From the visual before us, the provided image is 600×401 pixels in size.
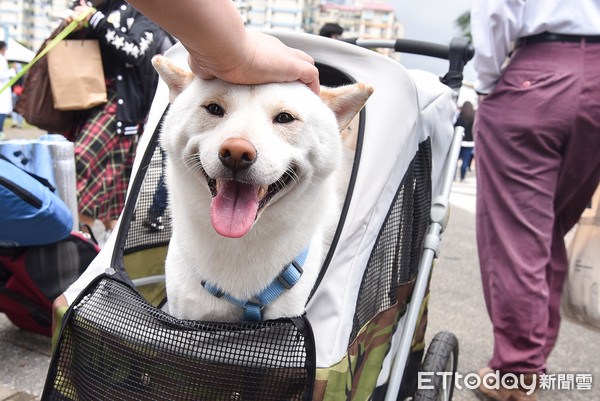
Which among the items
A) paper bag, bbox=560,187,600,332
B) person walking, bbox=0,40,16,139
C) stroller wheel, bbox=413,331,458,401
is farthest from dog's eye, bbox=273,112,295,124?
person walking, bbox=0,40,16,139

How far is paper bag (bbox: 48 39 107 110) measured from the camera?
2.84m

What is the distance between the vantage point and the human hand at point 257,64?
41.7 inches

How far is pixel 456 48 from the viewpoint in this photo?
1723 mm

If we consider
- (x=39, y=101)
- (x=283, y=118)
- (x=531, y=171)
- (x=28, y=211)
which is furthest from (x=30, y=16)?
(x=283, y=118)

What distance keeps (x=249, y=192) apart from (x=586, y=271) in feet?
5.07

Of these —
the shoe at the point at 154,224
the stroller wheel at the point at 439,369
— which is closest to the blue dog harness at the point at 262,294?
the shoe at the point at 154,224

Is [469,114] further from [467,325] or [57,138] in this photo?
[57,138]

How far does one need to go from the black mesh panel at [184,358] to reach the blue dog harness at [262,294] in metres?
0.27

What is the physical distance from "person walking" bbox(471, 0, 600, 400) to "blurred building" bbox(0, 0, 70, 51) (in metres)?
72.4

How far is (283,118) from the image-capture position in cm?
124

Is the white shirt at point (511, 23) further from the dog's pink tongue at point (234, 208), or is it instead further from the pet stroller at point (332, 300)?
the dog's pink tongue at point (234, 208)

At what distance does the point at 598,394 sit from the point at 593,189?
982mm

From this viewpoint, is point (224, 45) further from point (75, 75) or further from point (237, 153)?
point (75, 75)

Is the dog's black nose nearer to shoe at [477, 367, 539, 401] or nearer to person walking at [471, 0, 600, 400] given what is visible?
person walking at [471, 0, 600, 400]
